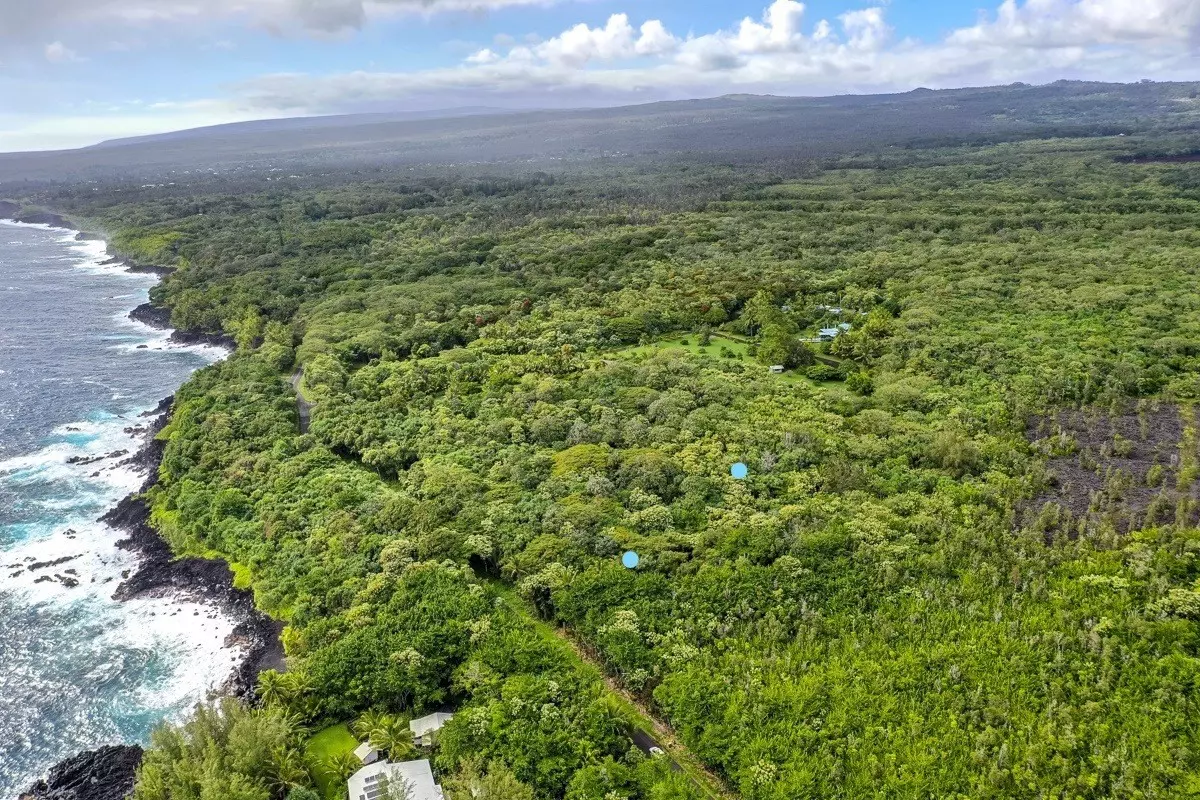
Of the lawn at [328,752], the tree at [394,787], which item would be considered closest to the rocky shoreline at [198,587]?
the lawn at [328,752]

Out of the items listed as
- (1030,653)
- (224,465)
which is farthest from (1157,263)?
(224,465)

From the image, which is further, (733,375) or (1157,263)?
(1157,263)

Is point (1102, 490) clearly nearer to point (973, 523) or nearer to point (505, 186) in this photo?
point (973, 523)

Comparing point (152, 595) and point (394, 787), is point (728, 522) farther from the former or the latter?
point (152, 595)

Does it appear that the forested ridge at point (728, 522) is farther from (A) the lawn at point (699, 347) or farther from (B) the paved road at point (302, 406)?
(B) the paved road at point (302, 406)

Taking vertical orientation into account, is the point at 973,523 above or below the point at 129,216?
below

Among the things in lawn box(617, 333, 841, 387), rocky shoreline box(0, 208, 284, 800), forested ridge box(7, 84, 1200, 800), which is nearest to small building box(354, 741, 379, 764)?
forested ridge box(7, 84, 1200, 800)

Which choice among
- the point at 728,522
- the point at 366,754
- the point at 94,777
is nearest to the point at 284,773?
the point at 366,754
